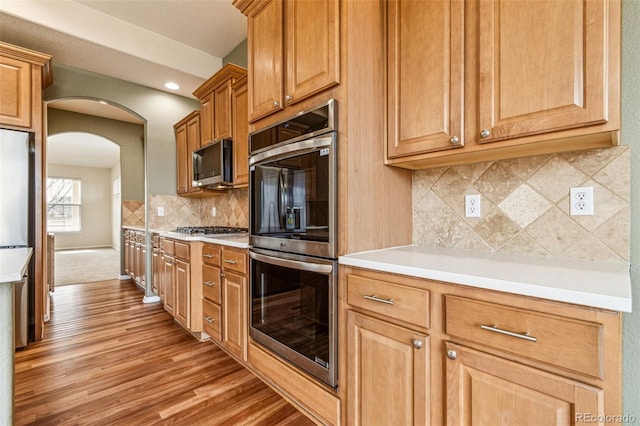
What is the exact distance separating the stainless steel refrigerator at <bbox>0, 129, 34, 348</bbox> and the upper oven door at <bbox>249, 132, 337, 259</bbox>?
2.13 m

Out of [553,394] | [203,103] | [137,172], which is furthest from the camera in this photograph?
[137,172]

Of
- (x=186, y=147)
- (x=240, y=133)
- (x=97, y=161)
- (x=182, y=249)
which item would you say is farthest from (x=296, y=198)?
(x=97, y=161)

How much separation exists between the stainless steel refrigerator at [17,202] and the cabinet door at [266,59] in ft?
7.11

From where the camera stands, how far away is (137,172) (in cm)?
550

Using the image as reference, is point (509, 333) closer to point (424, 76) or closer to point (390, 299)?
point (390, 299)

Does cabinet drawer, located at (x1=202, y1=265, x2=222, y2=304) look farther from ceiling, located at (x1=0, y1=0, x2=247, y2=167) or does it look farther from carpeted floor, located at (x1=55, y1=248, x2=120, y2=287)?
carpeted floor, located at (x1=55, y1=248, x2=120, y2=287)

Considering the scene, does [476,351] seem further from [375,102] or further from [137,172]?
[137,172]

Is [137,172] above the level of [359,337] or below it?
above

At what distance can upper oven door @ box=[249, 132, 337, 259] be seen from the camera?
1382 mm

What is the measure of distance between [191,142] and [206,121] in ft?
1.73

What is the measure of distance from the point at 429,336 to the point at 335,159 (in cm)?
83

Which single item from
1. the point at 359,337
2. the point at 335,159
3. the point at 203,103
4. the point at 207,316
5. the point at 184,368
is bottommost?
the point at 184,368

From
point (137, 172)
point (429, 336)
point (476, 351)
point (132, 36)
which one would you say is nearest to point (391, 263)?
point (429, 336)

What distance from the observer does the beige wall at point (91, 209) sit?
9.00 metres
